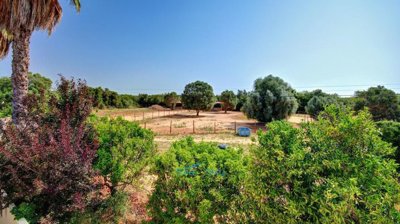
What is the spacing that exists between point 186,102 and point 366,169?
37.1 m

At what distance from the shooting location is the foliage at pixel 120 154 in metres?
4.99

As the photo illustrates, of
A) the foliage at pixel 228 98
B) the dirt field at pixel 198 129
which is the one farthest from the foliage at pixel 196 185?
the foliage at pixel 228 98

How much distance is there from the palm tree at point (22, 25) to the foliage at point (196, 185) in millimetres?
6331

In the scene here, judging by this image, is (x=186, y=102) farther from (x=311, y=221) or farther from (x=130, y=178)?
(x=311, y=221)

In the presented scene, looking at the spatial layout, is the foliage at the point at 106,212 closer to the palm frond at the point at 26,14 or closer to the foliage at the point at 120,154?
the foliage at the point at 120,154

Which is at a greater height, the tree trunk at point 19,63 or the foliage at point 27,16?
the foliage at point 27,16

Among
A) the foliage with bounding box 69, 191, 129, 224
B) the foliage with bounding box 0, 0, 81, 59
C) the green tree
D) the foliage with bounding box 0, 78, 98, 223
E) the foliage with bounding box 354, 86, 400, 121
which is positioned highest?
the foliage with bounding box 0, 0, 81, 59

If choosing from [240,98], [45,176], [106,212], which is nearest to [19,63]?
[45,176]

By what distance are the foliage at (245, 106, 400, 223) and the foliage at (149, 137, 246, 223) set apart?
17.5 inches

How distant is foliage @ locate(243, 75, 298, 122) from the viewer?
26.2 metres

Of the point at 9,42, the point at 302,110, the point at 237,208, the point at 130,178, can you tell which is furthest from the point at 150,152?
the point at 302,110

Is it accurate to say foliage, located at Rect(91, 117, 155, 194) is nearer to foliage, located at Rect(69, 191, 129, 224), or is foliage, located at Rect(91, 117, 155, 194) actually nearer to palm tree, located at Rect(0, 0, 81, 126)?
foliage, located at Rect(69, 191, 129, 224)

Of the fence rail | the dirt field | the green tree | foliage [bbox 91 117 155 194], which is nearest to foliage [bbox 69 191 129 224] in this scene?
foliage [bbox 91 117 155 194]

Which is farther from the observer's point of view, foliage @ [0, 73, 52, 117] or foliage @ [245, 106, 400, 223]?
foliage @ [0, 73, 52, 117]
